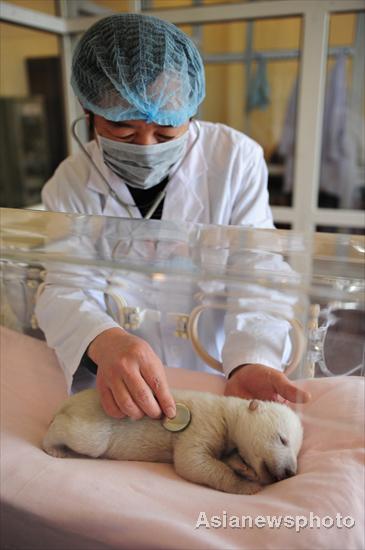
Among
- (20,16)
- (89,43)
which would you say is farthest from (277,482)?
(20,16)

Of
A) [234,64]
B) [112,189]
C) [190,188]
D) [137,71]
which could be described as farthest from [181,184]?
[234,64]

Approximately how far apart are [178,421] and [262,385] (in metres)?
0.16

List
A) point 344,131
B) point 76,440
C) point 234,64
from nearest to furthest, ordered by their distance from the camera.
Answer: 1. point 76,440
2. point 344,131
3. point 234,64

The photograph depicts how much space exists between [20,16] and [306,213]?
150 centimetres

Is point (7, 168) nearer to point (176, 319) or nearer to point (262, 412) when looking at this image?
point (176, 319)

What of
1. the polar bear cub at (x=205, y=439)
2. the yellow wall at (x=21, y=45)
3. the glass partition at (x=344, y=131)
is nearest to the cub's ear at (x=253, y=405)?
the polar bear cub at (x=205, y=439)

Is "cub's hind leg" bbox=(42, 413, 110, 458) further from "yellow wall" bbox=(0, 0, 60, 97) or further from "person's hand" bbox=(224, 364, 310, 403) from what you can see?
"yellow wall" bbox=(0, 0, 60, 97)

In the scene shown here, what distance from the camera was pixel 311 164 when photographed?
217 cm

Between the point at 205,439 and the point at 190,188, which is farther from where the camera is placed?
the point at 190,188

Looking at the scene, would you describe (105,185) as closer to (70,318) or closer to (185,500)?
(70,318)

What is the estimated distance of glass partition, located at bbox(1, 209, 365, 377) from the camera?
667 mm

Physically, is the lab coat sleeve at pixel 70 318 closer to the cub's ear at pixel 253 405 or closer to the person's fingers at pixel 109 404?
the person's fingers at pixel 109 404

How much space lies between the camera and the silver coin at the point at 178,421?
2.48 feet

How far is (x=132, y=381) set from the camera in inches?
28.8
